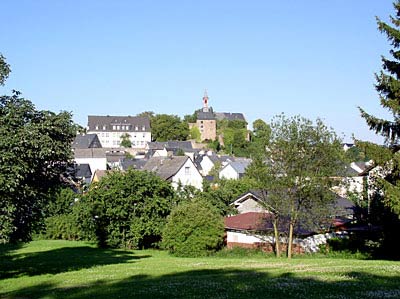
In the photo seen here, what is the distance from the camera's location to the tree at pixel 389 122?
25344 mm

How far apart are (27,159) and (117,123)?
166m

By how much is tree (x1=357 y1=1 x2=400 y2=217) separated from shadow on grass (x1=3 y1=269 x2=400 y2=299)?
8362 millimetres

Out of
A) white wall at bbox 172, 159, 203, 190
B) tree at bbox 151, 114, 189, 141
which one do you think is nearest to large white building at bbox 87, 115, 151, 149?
tree at bbox 151, 114, 189, 141

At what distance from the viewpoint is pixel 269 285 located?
1611 centimetres

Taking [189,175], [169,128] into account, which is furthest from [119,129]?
[189,175]

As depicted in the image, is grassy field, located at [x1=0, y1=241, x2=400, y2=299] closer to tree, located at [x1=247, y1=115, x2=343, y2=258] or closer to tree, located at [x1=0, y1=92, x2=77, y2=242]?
tree, located at [x1=0, y1=92, x2=77, y2=242]

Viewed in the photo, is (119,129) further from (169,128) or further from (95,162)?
(95,162)

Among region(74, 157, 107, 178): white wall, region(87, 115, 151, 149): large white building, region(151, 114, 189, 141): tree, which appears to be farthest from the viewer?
region(87, 115, 151, 149): large white building

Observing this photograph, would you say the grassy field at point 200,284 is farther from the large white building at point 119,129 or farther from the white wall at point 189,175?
the large white building at point 119,129

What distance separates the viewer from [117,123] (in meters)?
185

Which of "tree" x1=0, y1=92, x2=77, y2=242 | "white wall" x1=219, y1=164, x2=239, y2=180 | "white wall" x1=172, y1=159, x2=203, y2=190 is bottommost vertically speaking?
"tree" x1=0, y1=92, x2=77, y2=242

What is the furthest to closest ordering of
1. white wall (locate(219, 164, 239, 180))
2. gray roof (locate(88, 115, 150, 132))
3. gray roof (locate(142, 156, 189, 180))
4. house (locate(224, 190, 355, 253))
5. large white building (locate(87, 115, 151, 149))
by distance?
gray roof (locate(88, 115, 150, 132)), large white building (locate(87, 115, 151, 149)), white wall (locate(219, 164, 239, 180)), gray roof (locate(142, 156, 189, 180)), house (locate(224, 190, 355, 253))

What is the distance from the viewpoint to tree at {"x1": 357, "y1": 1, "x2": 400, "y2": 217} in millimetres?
25344

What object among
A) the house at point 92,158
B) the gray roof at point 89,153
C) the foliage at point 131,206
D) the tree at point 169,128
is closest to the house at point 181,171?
the foliage at point 131,206
